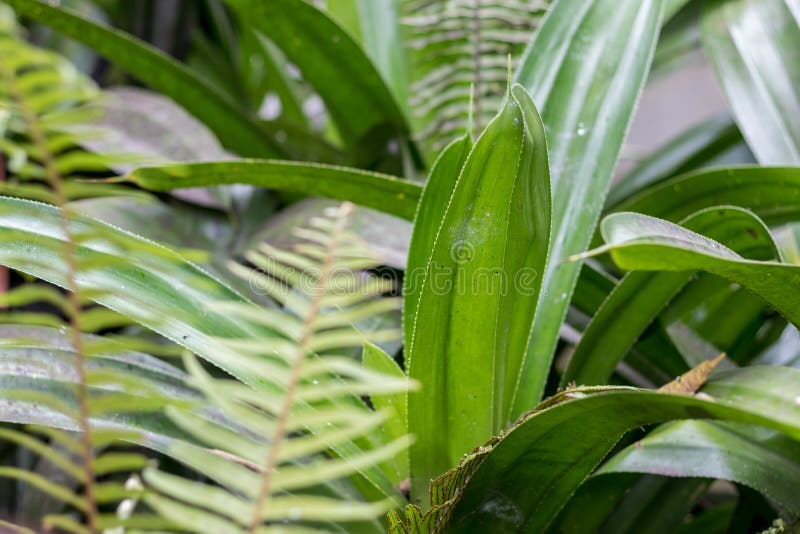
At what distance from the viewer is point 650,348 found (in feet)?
2.12

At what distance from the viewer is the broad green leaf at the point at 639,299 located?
1.72 feet

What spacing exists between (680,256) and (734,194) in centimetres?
32

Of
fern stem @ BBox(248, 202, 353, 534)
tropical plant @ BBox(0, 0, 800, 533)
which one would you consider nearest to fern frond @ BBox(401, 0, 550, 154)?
tropical plant @ BBox(0, 0, 800, 533)

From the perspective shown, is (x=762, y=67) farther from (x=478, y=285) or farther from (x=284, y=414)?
(x=284, y=414)

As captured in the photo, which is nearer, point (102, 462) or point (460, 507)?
point (102, 462)

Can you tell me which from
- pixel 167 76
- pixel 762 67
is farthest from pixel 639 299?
pixel 167 76

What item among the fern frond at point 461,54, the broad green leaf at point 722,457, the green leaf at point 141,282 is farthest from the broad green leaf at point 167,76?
the broad green leaf at point 722,457

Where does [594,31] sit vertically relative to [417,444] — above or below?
above

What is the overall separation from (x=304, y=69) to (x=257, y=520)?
661 mm

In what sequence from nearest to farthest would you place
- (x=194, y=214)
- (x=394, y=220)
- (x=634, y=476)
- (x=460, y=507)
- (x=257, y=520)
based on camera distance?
(x=257, y=520) → (x=460, y=507) → (x=634, y=476) → (x=394, y=220) → (x=194, y=214)

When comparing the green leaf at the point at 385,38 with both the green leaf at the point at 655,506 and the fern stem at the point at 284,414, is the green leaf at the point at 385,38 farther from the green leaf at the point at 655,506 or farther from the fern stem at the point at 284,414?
the fern stem at the point at 284,414

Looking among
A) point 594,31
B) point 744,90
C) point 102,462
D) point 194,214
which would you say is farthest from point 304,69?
point 102,462

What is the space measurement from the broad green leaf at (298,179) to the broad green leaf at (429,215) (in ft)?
0.25

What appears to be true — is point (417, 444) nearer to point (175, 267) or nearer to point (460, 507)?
point (460, 507)
